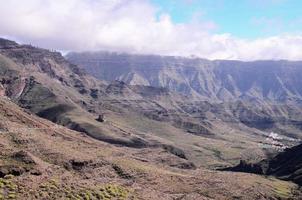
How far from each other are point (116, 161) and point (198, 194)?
3235cm

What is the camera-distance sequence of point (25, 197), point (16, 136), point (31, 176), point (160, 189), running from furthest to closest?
point (16, 136)
point (160, 189)
point (31, 176)
point (25, 197)

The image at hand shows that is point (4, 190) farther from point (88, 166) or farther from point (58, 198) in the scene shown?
point (88, 166)

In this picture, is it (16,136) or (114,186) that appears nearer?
(114,186)

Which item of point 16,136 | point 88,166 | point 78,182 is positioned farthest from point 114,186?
point 16,136

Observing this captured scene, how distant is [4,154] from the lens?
15962 centimetres

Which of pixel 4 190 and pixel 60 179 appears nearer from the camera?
pixel 4 190

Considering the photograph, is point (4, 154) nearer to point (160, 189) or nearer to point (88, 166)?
point (88, 166)

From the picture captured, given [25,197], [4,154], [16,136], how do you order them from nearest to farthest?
[25,197]
[4,154]
[16,136]

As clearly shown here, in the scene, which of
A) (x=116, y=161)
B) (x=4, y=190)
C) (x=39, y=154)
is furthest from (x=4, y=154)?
(x=116, y=161)

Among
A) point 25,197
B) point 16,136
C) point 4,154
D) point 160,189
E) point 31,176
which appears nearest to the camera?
point 25,197

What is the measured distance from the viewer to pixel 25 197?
130000mm

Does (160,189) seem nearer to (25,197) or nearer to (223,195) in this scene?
(223,195)

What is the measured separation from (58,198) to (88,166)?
39725 mm

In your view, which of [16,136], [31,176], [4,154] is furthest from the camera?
[16,136]
